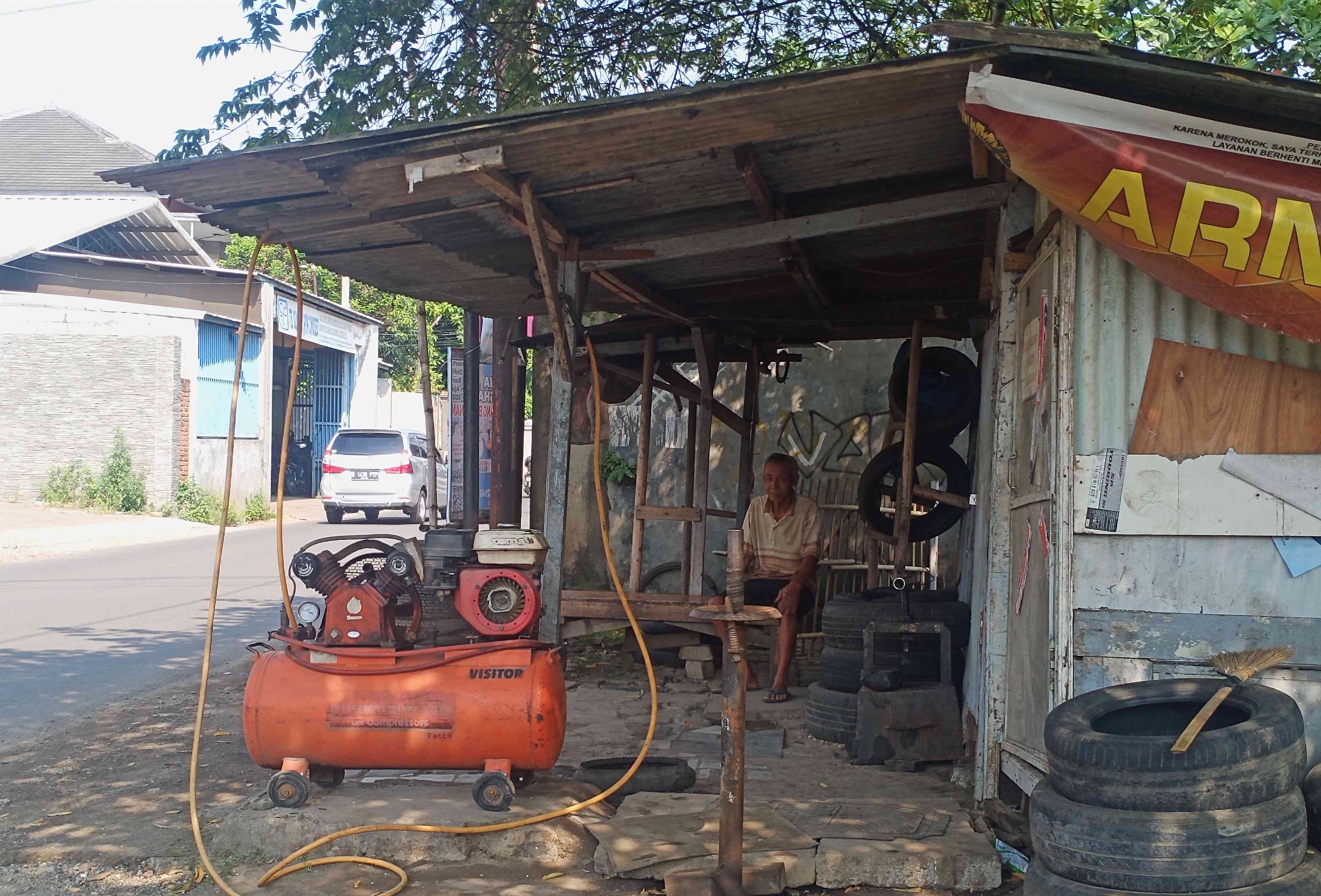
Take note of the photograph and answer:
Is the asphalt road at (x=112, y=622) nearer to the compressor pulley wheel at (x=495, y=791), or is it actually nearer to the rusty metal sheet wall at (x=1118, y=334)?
the compressor pulley wheel at (x=495, y=791)

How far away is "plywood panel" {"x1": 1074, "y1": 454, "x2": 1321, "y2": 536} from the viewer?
3.89 m

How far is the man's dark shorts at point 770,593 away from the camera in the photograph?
27.0 ft

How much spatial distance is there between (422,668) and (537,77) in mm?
6273

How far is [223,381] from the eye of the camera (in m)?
25.1

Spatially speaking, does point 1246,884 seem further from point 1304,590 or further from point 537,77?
point 537,77

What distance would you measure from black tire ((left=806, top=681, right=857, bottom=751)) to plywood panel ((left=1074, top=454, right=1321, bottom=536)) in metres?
2.66

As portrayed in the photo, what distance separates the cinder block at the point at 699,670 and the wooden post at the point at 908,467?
1973 millimetres

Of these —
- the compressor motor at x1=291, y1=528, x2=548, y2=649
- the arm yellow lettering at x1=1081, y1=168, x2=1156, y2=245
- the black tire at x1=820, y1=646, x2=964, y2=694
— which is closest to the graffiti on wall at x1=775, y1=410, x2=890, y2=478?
the black tire at x1=820, y1=646, x2=964, y2=694

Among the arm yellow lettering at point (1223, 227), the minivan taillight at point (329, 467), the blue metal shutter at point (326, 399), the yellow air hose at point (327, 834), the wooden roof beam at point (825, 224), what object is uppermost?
the blue metal shutter at point (326, 399)

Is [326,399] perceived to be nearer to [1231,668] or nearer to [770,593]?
[770,593]

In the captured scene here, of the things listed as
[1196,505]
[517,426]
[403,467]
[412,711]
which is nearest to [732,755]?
[412,711]

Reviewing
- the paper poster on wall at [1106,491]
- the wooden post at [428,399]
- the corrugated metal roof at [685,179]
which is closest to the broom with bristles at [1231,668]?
the paper poster on wall at [1106,491]

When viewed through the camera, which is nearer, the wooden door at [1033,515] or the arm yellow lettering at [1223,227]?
the arm yellow lettering at [1223,227]

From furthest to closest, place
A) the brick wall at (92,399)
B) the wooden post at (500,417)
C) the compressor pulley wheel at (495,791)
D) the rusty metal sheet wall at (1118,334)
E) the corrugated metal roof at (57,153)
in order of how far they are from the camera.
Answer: the corrugated metal roof at (57,153) < the brick wall at (92,399) < the wooden post at (500,417) < the compressor pulley wheel at (495,791) < the rusty metal sheet wall at (1118,334)
